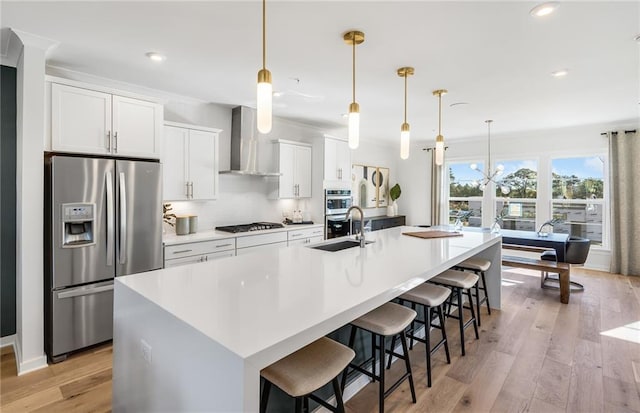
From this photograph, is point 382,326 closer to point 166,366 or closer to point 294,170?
point 166,366

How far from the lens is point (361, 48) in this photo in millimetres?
2580

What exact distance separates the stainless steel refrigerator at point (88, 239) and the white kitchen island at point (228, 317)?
4.20 ft

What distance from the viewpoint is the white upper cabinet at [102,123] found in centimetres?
266

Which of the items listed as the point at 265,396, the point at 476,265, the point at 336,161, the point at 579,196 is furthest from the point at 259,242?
the point at 579,196

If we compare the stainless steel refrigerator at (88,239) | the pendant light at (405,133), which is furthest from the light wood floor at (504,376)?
the pendant light at (405,133)

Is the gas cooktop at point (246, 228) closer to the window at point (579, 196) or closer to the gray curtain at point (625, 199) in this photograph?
the window at point (579, 196)

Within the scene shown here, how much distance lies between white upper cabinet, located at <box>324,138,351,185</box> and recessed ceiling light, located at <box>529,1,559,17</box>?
334 cm

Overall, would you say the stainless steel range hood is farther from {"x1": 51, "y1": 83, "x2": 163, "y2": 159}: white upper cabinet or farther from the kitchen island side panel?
the kitchen island side panel

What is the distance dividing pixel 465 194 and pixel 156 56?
6.45 metres

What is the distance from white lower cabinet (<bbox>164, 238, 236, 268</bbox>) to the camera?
3.32 meters

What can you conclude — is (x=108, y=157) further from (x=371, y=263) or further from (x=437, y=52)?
(x=437, y=52)

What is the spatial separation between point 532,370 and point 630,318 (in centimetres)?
201

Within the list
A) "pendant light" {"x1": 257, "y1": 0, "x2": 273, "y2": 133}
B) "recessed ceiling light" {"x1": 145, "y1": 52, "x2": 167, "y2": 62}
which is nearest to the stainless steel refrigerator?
"recessed ceiling light" {"x1": 145, "y1": 52, "x2": 167, "y2": 62}

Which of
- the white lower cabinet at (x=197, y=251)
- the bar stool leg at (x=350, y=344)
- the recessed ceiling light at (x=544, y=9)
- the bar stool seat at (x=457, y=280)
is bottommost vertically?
the bar stool leg at (x=350, y=344)
